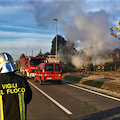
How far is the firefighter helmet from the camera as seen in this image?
2.66 meters

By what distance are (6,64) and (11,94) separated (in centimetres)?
42

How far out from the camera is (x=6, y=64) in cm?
270

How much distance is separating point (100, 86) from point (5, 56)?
37.2ft

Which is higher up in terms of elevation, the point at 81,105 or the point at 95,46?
the point at 95,46

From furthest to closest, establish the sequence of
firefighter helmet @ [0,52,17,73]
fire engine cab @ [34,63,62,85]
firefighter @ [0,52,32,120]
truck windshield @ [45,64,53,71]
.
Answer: truck windshield @ [45,64,53,71] < fire engine cab @ [34,63,62,85] < firefighter helmet @ [0,52,17,73] < firefighter @ [0,52,32,120]

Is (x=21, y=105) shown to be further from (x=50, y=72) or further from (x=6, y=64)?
(x=50, y=72)

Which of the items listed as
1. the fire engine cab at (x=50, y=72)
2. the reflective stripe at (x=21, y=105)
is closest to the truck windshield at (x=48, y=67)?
the fire engine cab at (x=50, y=72)

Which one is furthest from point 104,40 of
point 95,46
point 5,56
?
point 5,56

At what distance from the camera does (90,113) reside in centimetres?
670

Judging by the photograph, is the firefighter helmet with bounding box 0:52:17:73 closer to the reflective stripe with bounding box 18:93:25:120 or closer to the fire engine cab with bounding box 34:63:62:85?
the reflective stripe with bounding box 18:93:25:120

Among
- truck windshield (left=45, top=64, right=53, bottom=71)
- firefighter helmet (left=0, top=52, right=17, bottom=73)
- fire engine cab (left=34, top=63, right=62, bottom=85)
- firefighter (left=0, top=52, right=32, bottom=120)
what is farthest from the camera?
truck windshield (left=45, top=64, right=53, bottom=71)

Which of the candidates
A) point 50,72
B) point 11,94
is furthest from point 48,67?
point 11,94

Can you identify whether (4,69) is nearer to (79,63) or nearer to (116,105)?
(116,105)

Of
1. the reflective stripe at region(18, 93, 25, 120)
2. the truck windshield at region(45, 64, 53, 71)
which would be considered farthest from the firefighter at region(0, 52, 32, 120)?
the truck windshield at region(45, 64, 53, 71)
